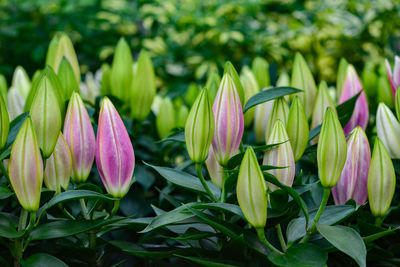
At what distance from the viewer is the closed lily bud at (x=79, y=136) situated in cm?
75

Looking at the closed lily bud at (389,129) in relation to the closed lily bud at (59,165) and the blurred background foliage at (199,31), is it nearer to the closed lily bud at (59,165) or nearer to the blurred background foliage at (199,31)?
the closed lily bud at (59,165)

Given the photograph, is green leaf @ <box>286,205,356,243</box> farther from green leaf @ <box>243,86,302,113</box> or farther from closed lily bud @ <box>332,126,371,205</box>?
green leaf @ <box>243,86,302,113</box>

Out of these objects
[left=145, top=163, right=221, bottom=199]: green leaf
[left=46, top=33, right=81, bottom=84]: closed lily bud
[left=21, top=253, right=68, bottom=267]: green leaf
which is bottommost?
[left=21, top=253, right=68, bottom=267]: green leaf

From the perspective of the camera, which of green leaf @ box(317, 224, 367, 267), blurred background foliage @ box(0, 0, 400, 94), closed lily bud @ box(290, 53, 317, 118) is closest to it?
green leaf @ box(317, 224, 367, 267)

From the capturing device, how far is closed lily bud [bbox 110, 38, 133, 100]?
1112 mm

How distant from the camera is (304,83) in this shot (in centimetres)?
Answer: 98

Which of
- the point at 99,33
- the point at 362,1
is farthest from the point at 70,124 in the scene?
the point at 362,1

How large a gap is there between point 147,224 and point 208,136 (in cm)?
16

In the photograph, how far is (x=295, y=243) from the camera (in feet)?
2.31

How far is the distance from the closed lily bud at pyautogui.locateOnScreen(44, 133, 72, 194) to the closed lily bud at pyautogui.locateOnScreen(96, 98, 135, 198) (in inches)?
2.1

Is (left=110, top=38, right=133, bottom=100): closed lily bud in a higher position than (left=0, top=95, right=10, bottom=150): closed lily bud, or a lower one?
lower

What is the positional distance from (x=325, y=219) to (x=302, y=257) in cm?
8

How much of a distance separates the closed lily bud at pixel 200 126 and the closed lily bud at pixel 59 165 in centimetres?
19

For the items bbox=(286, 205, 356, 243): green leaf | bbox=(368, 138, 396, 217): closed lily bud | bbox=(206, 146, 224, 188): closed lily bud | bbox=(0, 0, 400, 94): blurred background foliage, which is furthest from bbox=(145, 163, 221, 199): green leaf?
bbox=(0, 0, 400, 94): blurred background foliage
